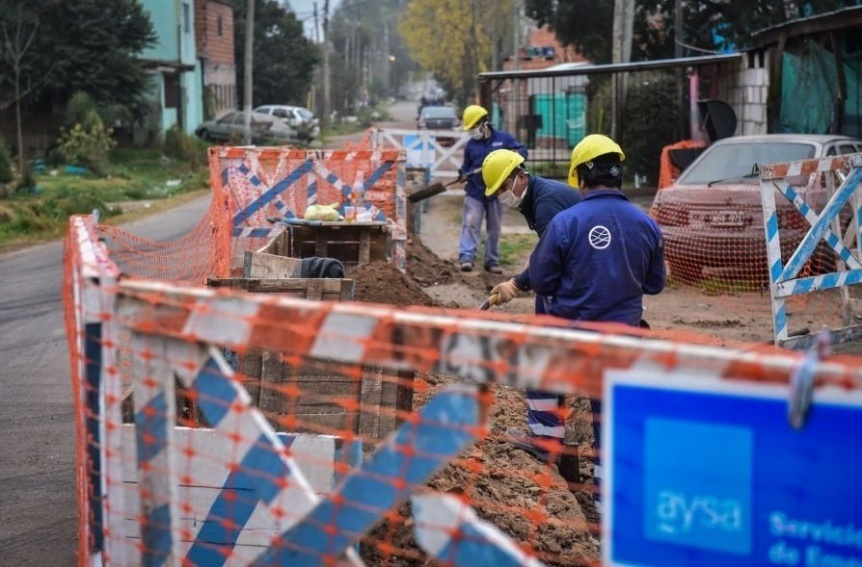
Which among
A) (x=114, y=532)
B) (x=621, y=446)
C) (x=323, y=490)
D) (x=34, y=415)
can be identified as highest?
(x=621, y=446)

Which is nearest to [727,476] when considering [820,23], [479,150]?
[479,150]

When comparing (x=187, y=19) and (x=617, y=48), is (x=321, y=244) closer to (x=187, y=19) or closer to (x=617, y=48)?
(x=617, y=48)

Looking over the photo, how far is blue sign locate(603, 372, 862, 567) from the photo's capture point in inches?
82.4

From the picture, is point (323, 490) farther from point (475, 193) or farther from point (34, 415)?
point (475, 193)

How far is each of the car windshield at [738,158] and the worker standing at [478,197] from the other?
2071 millimetres

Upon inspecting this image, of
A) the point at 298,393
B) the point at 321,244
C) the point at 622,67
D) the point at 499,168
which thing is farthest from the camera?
the point at 622,67

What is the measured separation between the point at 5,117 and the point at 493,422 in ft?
97.3

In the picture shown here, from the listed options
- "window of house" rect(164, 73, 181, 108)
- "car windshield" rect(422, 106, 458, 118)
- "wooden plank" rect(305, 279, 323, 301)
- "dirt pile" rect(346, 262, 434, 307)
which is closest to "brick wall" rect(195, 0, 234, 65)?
"window of house" rect(164, 73, 181, 108)

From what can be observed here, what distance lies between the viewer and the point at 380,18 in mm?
151750

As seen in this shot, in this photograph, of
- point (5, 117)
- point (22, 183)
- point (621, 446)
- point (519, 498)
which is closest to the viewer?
point (621, 446)

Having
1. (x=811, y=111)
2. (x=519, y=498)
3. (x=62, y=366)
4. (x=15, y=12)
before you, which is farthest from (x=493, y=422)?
(x=15, y=12)

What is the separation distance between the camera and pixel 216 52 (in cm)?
5425

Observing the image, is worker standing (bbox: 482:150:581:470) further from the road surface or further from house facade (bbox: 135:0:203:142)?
house facade (bbox: 135:0:203:142)

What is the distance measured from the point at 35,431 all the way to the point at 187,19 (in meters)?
42.9
